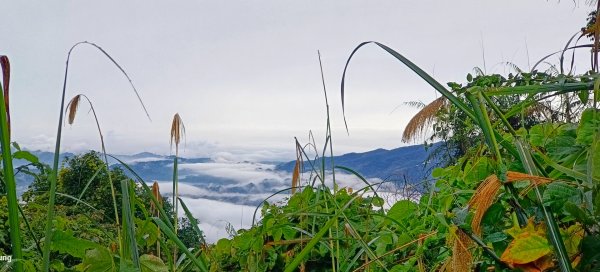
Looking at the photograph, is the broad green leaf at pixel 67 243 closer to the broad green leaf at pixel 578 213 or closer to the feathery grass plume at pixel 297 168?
the feathery grass plume at pixel 297 168

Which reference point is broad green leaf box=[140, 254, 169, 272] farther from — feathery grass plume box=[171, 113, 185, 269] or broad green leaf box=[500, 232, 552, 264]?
broad green leaf box=[500, 232, 552, 264]

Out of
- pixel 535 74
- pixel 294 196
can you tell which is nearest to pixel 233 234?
pixel 294 196

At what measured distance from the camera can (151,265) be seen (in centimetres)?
63

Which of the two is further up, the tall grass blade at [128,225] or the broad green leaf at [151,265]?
the tall grass blade at [128,225]

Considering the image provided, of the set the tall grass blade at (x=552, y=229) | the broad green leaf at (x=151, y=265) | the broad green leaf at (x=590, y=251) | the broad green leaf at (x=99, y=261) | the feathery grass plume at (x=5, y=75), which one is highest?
the feathery grass plume at (x=5, y=75)

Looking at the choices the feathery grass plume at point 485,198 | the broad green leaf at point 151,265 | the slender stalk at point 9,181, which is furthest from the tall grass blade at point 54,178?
the feathery grass plume at point 485,198

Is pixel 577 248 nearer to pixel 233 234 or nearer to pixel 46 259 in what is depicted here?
pixel 46 259

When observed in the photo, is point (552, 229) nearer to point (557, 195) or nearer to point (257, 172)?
point (557, 195)

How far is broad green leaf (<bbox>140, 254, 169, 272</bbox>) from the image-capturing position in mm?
623

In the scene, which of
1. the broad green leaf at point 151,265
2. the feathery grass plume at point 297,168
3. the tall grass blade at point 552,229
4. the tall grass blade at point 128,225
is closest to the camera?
the tall grass blade at point 552,229

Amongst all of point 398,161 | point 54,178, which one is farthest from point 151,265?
point 398,161

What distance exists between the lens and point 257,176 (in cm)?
196

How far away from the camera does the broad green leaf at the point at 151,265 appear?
2.04 ft

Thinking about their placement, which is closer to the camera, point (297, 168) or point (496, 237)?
point (496, 237)
